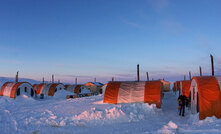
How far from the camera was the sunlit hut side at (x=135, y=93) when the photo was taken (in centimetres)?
1611

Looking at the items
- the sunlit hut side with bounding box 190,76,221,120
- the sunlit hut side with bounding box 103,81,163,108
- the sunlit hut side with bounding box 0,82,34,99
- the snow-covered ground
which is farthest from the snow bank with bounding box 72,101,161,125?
the sunlit hut side with bounding box 0,82,34,99

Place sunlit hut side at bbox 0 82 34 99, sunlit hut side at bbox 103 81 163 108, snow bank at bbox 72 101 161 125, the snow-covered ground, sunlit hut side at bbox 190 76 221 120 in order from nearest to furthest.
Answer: the snow-covered ground < sunlit hut side at bbox 190 76 221 120 < snow bank at bbox 72 101 161 125 < sunlit hut side at bbox 103 81 163 108 < sunlit hut side at bbox 0 82 34 99

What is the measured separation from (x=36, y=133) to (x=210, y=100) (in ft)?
35.8

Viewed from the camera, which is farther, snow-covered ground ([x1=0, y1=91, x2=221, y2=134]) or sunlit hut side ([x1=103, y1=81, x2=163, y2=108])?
sunlit hut side ([x1=103, y1=81, x2=163, y2=108])

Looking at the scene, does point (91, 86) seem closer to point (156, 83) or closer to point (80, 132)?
point (156, 83)

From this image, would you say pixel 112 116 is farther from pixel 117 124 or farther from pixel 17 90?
pixel 17 90

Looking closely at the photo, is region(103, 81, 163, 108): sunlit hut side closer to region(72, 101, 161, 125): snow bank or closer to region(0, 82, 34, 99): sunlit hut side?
region(72, 101, 161, 125): snow bank

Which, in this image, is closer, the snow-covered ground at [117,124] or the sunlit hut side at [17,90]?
the snow-covered ground at [117,124]

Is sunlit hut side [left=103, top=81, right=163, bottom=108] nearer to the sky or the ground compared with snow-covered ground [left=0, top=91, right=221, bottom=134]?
nearer to the sky

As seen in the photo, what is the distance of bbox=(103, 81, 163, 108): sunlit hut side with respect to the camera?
634 inches

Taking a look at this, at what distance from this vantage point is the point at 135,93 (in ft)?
55.6

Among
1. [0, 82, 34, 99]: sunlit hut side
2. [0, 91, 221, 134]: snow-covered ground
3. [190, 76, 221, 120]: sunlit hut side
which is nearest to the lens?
[0, 91, 221, 134]: snow-covered ground

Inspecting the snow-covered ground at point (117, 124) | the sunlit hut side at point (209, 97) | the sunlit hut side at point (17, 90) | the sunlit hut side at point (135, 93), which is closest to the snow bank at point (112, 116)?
the snow-covered ground at point (117, 124)

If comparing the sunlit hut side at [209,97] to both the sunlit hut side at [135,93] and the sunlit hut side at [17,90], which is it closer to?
the sunlit hut side at [135,93]
